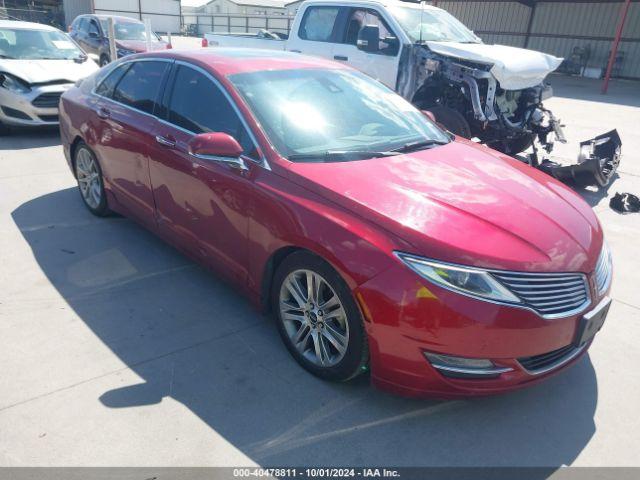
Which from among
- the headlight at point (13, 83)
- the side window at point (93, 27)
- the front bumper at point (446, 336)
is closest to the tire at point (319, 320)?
the front bumper at point (446, 336)

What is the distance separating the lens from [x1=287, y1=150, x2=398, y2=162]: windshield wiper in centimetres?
295

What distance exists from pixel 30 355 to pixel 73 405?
0.59 m

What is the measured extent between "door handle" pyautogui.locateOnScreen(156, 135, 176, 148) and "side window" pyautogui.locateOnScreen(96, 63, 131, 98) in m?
1.19

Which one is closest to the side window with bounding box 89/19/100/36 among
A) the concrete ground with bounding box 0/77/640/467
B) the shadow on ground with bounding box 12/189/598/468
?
the concrete ground with bounding box 0/77/640/467

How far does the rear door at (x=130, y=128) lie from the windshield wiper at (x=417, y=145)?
1.86 meters

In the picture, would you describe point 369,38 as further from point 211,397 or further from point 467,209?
point 211,397

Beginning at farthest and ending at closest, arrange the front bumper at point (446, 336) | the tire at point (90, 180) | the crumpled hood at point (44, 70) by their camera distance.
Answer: the crumpled hood at point (44, 70) < the tire at point (90, 180) < the front bumper at point (446, 336)

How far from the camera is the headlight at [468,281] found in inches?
88.7

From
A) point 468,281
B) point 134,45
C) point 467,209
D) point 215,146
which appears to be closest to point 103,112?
point 215,146

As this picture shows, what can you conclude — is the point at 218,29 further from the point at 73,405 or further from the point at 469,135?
the point at 73,405

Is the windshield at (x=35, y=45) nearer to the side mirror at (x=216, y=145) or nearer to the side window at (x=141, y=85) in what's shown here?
the side window at (x=141, y=85)

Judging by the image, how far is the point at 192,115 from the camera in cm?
355

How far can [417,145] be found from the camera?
11.3 feet

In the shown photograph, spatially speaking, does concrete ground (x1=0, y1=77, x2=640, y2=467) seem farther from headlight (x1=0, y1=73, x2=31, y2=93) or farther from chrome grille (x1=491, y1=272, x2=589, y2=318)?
headlight (x1=0, y1=73, x2=31, y2=93)
